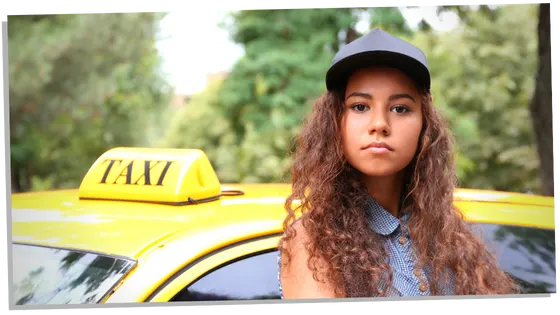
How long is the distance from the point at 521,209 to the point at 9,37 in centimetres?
223

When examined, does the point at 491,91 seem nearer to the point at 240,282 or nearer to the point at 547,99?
the point at 547,99

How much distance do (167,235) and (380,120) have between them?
74 cm

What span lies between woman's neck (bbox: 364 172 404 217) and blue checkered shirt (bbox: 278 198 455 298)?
4cm

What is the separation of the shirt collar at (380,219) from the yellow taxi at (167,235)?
33 centimetres

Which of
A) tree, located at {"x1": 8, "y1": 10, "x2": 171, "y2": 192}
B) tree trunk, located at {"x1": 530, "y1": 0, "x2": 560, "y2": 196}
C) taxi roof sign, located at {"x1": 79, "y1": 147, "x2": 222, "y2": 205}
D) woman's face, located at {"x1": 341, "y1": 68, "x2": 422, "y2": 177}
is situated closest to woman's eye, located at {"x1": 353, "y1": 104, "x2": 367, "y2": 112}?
woman's face, located at {"x1": 341, "y1": 68, "x2": 422, "y2": 177}

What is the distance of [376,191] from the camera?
1884mm

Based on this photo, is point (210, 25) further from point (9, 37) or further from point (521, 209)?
point (521, 209)

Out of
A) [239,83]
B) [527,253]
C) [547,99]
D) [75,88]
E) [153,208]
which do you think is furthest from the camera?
[239,83]

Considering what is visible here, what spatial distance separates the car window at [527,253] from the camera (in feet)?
7.22

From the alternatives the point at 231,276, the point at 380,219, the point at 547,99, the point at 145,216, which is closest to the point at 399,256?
the point at 380,219

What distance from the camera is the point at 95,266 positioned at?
183 centimetres

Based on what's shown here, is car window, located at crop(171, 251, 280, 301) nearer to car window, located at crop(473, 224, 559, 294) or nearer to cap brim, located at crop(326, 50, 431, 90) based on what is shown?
cap brim, located at crop(326, 50, 431, 90)

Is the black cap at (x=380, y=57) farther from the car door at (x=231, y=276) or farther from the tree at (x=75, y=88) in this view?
the tree at (x=75, y=88)

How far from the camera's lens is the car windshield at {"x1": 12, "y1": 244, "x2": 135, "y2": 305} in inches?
70.6
